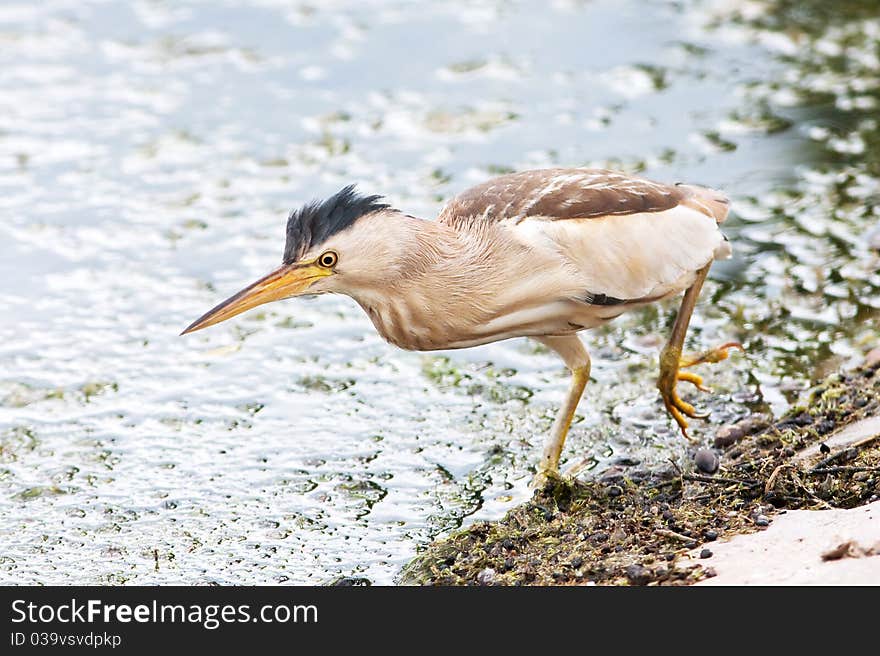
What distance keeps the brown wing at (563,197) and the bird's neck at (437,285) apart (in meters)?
0.13

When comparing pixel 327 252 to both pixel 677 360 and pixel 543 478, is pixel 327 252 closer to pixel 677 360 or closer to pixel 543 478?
pixel 543 478

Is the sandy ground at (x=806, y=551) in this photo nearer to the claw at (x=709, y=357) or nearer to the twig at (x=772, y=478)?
the twig at (x=772, y=478)

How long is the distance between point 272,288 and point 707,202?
1845 millimetres

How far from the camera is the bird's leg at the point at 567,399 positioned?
5191mm

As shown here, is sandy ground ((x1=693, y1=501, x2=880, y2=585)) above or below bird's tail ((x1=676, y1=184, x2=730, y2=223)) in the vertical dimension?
below

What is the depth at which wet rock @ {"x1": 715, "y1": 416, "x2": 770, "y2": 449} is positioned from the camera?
214 inches

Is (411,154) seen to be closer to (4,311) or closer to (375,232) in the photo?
(4,311)

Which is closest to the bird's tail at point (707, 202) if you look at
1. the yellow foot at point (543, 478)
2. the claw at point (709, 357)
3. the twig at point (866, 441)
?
the claw at point (709, 357)

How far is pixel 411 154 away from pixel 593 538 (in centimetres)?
418

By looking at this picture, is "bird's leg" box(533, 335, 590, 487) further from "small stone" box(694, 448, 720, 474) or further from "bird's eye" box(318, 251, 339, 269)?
"bird's eye" box(318, 251, 339, 269)

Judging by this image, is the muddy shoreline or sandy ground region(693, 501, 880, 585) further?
the muddy shoreline

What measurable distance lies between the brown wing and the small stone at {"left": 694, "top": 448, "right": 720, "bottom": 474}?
3.01 ft

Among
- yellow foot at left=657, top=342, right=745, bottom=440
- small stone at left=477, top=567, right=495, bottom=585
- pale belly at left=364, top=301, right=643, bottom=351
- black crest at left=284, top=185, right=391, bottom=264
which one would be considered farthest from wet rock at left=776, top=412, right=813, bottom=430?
black crest at left=284, top=185, right=391, bottom=264

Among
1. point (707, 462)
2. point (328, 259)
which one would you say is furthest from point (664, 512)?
point (328, 259)
